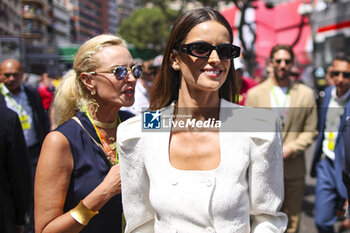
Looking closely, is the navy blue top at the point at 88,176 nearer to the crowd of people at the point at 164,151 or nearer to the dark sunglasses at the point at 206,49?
the crowd of people at the point at 164,151

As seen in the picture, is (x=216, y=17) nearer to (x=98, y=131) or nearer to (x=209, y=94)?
(x=209, y=94)

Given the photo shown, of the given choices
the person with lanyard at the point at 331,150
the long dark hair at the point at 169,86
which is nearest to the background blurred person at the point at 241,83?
the person with lanyard at the point at 331,150

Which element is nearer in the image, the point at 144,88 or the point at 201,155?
the point at 201,155

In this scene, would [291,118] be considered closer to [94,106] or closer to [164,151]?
[94,106]

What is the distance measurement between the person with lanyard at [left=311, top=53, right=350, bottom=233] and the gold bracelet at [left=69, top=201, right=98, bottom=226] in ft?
9.67

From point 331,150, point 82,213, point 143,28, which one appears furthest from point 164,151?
point 143,28

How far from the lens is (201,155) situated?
1622 mm

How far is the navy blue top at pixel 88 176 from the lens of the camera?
1987mm

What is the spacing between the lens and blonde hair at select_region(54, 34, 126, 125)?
2.27 m

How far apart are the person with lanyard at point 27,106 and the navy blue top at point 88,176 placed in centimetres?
273

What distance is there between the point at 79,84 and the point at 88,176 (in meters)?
0.65

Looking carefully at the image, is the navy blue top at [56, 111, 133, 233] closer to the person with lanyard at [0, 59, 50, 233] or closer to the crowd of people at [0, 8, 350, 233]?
the crowd of people at [0, 8, 350, 233]

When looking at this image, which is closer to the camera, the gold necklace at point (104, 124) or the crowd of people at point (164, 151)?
the crowd of people at point (164, 151)

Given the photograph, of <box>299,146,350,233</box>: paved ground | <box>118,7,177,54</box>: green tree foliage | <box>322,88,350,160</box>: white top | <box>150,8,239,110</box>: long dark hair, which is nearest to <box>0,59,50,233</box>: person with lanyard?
<box>150,8,239,110</box>: long dark hair
